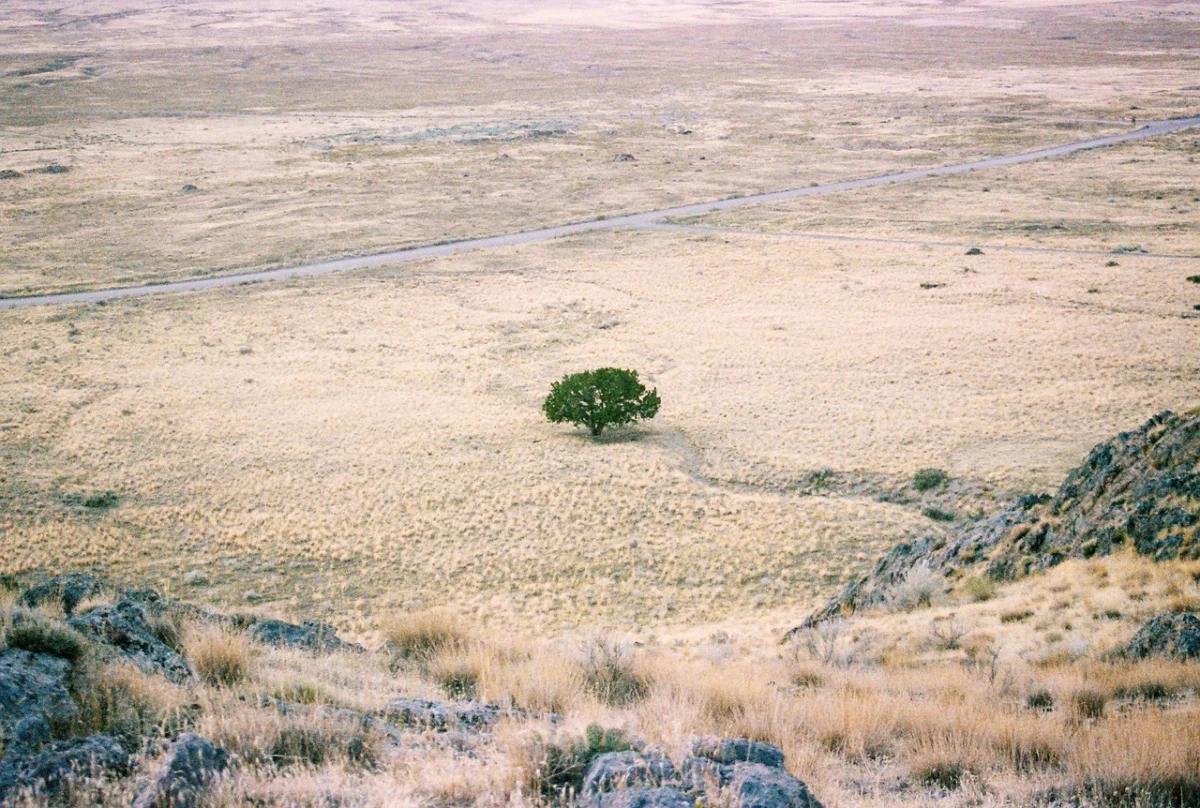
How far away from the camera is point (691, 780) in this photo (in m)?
6.15

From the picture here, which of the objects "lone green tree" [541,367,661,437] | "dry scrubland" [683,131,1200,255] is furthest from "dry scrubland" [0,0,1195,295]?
"lone green tree" [541,367,661,437]

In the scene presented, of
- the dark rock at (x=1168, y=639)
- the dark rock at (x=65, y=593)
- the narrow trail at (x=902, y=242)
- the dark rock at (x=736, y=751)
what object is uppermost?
the dark rock at (x=736, y=751)

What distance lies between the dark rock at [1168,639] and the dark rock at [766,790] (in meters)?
6.50

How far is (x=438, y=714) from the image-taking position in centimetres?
786

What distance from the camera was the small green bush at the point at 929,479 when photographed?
26.2 m

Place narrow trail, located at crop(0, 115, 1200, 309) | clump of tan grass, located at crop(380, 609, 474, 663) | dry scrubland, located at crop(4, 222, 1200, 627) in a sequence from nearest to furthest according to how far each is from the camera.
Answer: clump of tan grass, located at crop(380, 609, 474, 663)
dry scrubland, located at crop(4, 222, 1200, 627)
narrow trail, located at crop(0, 115, 1200, 309)

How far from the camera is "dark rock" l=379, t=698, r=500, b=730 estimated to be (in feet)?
25.2

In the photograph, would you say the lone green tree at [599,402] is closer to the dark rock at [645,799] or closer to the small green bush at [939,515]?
the small green bush at [939,515]

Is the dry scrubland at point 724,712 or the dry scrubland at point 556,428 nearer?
the dry scrubland at point 724,712

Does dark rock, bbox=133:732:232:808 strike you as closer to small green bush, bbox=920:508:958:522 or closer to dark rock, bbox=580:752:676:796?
dark rock, bbox=580:752:676:796

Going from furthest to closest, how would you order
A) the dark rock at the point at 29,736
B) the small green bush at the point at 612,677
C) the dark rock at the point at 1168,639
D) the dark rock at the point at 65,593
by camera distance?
1. the dark rock at the point at 65,593
2. the dark rock at the point at 1168,639
3. the small green bush at the point at 612,677
4. the dark rock at the point at 29,736

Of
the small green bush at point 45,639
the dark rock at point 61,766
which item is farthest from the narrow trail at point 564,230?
the dark rock at point 61,766

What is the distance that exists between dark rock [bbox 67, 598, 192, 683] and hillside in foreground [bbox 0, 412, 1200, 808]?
0.10 ft

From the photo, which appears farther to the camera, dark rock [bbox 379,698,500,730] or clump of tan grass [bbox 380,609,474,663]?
clump of tan grass [bbox 380,609,474,663]
